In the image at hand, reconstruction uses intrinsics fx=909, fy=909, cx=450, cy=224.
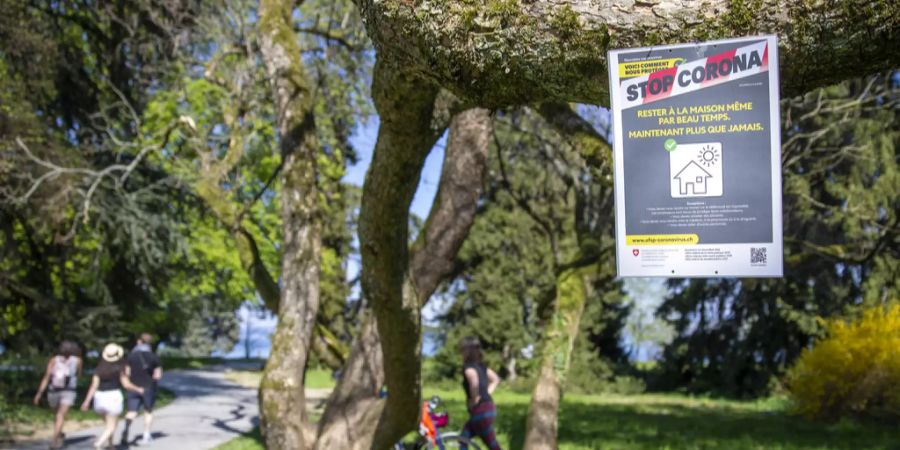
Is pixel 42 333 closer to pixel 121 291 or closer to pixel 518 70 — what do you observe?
pixel 121 291

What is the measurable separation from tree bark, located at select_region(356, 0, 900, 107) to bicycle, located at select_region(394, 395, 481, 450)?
701cm

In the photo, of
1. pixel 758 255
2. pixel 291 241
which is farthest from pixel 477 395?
pixel 758 255

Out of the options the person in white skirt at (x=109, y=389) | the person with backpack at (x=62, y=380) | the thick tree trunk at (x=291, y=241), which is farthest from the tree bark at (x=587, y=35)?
the person with backpack at (x=62, y=380)

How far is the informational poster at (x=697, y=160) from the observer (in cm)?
256

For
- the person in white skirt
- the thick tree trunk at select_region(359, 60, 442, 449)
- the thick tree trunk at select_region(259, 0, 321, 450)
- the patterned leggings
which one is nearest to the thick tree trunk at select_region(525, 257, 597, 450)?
the patterned leggings

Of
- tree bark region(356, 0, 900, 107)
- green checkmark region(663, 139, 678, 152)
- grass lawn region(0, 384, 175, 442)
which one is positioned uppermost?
tree bark region(356, 0, 900, 107)

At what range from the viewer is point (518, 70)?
2.70 meters

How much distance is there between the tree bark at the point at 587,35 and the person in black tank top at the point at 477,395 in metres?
7.01

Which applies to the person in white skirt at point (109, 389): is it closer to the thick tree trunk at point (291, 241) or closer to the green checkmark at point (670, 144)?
the thick tree trunk at point (291, 241)

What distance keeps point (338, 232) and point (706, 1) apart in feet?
108

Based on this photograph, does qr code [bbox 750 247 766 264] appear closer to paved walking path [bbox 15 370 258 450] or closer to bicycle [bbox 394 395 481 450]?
bicycle [bbox 394 395 481 450]

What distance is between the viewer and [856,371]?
17.2 metres

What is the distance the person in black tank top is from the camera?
9625 mm

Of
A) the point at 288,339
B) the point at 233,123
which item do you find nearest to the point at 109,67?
the point at 233,123
